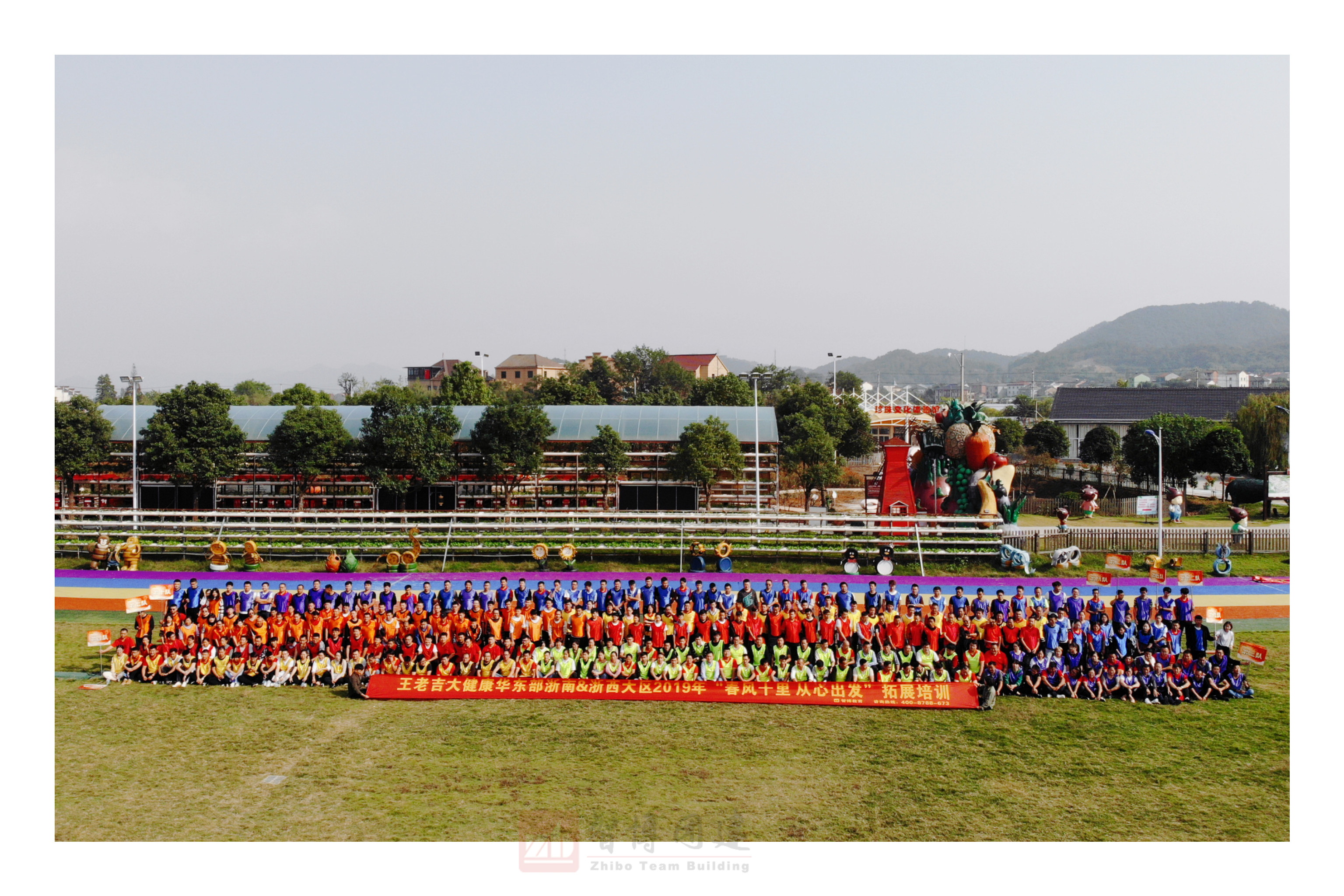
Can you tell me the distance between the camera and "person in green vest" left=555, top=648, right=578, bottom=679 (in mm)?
11367

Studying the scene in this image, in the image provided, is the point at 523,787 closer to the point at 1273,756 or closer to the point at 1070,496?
the point at 1273,756

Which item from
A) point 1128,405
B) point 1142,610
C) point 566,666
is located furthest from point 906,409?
point 566,666

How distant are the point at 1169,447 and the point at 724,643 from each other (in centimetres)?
3138

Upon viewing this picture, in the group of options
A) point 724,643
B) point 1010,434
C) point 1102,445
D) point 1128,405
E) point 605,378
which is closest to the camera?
point 724,643

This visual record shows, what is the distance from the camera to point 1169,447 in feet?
116

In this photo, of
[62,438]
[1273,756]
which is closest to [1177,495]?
[1273,756]

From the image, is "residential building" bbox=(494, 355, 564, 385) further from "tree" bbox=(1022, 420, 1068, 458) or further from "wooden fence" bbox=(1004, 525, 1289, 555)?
"wooden fence" bbox=(1004, 525, 1289, 555)

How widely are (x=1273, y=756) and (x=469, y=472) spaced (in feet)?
74.9

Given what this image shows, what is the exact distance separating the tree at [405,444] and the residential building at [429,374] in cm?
6469

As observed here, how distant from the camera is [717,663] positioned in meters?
11.3

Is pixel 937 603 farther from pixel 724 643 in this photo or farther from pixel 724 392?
pixel 724 392

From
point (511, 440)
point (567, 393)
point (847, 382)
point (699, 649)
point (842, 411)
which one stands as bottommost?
point (699, 649)

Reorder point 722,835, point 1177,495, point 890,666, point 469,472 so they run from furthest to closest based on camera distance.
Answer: point 1177,495
point 469,472
point 890,666
point 722,835

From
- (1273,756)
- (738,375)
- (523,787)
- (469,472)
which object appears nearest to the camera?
(523,787)
